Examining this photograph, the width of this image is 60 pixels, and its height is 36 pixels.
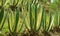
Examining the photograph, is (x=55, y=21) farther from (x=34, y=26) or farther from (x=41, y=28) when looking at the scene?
(x=34, y=26)

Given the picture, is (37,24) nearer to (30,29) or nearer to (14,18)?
(30,29)

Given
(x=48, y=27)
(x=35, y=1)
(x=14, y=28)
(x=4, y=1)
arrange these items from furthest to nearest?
(x=35, y=1) < (x=4, y=1) < (x=48, y=27) < (x=14, y=28)

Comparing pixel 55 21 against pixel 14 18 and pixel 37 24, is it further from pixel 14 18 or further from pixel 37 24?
pixel 14 18

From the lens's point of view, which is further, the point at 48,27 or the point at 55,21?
the point at 55,21

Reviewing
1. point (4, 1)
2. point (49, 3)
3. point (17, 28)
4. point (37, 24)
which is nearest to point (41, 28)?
point (37, 24)

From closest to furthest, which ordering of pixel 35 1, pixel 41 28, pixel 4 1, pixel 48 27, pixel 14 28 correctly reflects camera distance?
pixel 14 28, pixel 48 27, pixel 41 28, pixel 4 1, pixel 35 1

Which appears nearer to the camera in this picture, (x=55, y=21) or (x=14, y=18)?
(x=14, y=18)

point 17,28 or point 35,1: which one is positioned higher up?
point 35,1

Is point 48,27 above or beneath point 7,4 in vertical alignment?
beneath

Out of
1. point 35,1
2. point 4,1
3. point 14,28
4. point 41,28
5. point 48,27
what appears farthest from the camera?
point 35,1
